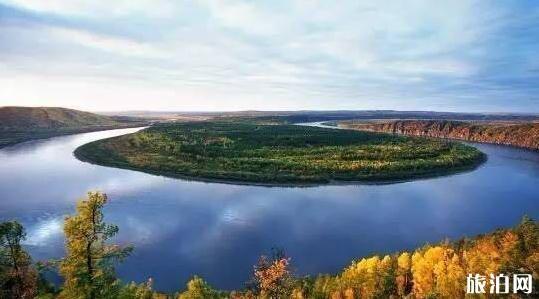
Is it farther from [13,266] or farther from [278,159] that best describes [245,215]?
[278,159]

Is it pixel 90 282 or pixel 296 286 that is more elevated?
pixel 90 282

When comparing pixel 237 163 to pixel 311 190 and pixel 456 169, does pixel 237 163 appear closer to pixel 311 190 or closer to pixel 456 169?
pixel 311 190

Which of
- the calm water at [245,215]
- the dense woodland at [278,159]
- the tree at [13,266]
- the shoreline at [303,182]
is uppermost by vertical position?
the tree at [13,266]

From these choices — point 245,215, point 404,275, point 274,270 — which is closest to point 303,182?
point 245,215

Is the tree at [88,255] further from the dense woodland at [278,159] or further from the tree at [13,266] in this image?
the dense woodland at [278,159]

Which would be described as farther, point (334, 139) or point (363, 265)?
point (334, 139)

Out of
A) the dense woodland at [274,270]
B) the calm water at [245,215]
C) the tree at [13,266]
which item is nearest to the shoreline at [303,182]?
the calm water at [245,215]

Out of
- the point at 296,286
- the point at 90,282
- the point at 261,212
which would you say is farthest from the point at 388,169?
the point at 90,282
